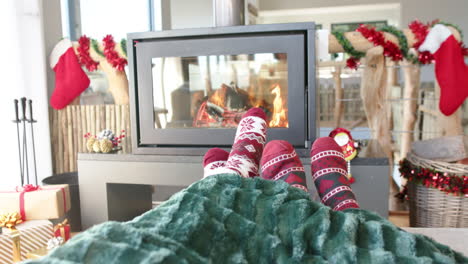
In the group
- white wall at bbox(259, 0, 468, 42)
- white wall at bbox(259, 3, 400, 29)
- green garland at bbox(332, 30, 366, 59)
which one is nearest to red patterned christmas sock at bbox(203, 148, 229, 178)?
green garland at bbox(332, 30, 366, 59)

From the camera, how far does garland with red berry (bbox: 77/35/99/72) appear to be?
7.59 feet

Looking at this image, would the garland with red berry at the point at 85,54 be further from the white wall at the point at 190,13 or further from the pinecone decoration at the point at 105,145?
the white wall at the point at 190,13

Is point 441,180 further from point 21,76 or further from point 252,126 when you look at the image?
point 21,76

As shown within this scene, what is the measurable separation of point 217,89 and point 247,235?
137cm

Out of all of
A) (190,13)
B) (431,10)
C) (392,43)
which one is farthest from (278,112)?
(431,10)

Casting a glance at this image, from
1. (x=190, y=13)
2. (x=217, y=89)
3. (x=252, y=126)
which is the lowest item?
(x=252, y=126)

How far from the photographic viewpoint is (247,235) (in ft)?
2.07

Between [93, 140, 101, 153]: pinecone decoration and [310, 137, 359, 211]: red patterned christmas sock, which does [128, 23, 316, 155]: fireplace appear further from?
[310, 137, 359, 211]: red patterned christmas sock

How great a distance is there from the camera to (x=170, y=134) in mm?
1923

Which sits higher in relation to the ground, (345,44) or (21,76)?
(345,44)

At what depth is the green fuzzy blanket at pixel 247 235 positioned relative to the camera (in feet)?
1.67

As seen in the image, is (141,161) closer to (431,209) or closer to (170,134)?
(170,134)

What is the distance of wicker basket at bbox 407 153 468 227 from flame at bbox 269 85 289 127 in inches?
27.6

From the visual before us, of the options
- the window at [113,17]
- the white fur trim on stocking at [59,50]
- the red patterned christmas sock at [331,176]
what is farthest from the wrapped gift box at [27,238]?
the window at [113,17]
